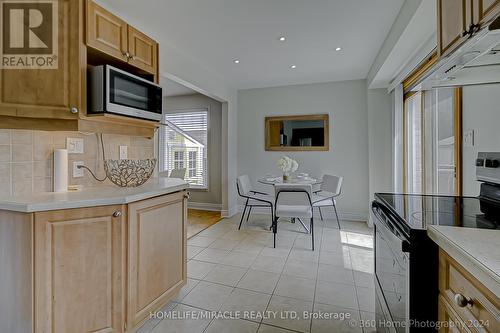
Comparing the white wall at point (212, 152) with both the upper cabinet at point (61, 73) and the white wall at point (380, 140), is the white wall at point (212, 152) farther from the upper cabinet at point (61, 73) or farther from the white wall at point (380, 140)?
the upper cabinet at point (61, 73)

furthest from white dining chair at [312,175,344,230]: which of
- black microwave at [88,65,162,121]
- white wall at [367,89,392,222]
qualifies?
black microwave at [88,65,162,121]

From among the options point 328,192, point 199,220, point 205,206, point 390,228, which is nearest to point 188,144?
point 205,206

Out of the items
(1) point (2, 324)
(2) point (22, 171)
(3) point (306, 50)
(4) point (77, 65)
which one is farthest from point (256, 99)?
(1) point (2, 324)

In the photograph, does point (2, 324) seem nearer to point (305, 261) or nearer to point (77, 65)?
point (77, 65)

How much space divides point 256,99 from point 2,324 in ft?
14.9

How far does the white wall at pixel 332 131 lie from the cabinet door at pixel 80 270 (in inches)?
147

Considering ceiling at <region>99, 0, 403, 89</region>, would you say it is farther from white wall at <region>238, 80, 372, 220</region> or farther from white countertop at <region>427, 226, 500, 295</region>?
white countertop at <region>427, 226, 500, 295</region>

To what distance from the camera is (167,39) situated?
2.94 metres

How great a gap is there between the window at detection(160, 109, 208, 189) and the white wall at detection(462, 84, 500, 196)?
14.1 feet

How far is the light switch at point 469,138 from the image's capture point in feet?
6.69

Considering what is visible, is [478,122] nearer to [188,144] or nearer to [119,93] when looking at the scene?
[119,93]

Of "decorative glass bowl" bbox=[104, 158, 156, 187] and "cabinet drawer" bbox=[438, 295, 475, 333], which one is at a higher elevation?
"decorative glass bowl" bbox=[104, 158, 156, 187]

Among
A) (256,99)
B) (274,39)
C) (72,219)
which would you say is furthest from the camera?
(256,99)

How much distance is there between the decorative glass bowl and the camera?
172 cm
